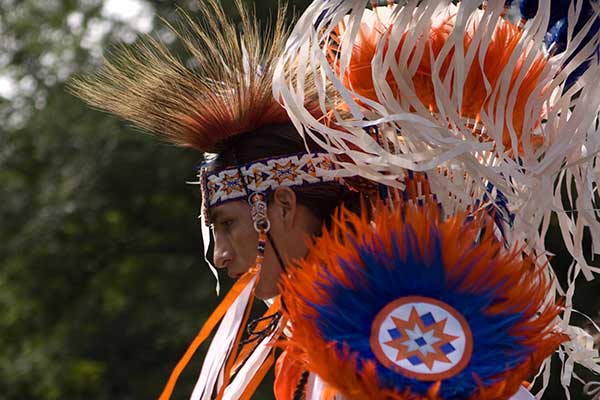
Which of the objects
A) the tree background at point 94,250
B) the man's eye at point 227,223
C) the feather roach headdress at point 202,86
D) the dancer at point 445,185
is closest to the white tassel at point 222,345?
the man's eye at point 227,223

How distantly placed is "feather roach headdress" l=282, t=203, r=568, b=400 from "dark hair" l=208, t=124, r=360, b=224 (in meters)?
0.41

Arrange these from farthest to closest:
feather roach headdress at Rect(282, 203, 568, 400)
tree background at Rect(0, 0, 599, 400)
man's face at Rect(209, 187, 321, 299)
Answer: tree background at Rect(0, 0, 599, 400) → man's face at Rect(209, 187, 321, 299) → feather roach headdress at Rect(282, 203, 568, 400)

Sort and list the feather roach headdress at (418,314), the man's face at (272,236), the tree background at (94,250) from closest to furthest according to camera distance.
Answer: the feather roach headdress at (418,314), the man's face at (272,236), the tree background at (94,250)

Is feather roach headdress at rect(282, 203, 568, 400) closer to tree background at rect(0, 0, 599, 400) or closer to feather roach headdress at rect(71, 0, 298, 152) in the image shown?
feather roach headdress at rect(71, 0, 298, 152)

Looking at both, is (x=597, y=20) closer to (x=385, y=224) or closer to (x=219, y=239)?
(x=385, y=224)

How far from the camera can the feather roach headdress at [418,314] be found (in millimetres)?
1731

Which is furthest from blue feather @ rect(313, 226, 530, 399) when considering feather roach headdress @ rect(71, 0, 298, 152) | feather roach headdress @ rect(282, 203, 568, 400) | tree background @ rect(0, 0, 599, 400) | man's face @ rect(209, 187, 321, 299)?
tree background @ rect(0, 0, 599, 400)

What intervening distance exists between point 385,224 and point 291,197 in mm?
434

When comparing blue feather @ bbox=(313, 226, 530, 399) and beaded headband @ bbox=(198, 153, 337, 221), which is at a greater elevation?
beaded headband @ bbox=(198, 153, 337, 221)

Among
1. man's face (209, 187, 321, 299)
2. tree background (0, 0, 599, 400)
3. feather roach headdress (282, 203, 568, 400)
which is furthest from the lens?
tree background (0, 0, 599, 400)

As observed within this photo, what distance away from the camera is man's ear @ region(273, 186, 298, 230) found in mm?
2248

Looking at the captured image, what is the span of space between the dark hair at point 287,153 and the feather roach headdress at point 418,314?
408mm

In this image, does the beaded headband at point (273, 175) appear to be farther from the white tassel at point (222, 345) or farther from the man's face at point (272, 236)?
the white tassel at point (222, 345)

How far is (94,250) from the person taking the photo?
309 inches
